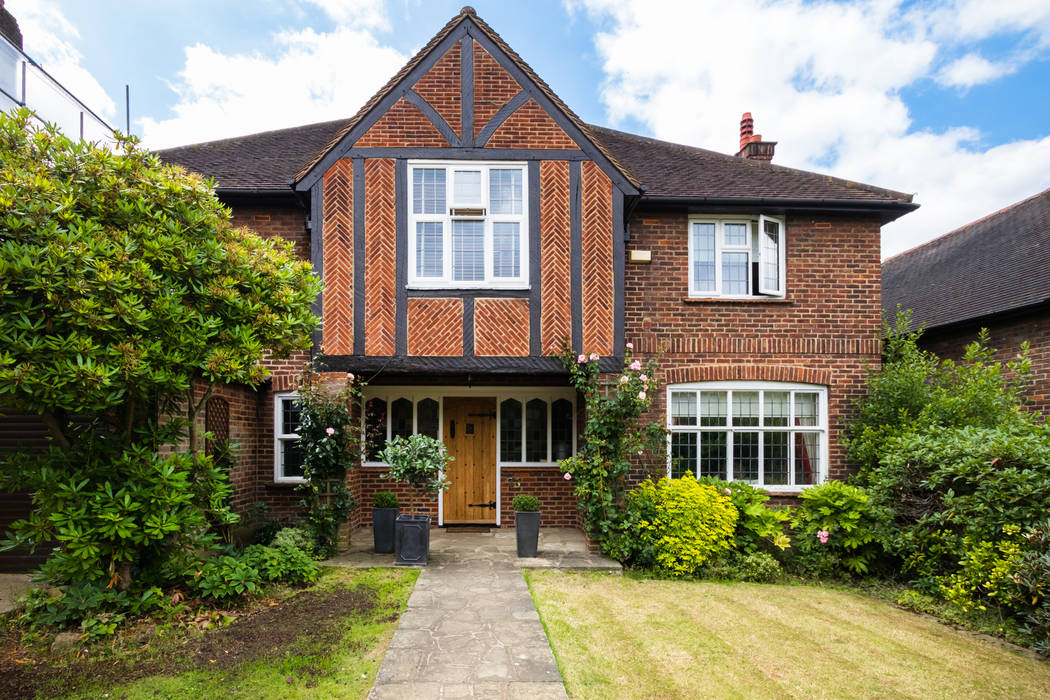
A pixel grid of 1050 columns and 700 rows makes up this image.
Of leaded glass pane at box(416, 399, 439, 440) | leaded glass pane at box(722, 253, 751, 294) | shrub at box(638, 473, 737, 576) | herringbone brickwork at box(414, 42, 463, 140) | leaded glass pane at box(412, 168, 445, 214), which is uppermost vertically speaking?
herringbone brickwork at box(414, 42, 463, 140)

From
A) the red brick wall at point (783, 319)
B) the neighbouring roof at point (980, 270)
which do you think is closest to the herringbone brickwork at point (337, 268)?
the red brick wall at point (783, 319)

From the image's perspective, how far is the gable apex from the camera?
822cm

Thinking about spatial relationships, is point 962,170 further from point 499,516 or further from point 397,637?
point 397,637

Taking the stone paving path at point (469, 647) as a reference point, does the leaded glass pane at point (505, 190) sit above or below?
above

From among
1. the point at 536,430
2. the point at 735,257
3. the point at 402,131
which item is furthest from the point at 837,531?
the point at 402,131

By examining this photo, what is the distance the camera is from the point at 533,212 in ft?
26.9

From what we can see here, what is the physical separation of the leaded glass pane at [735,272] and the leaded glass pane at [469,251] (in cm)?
401

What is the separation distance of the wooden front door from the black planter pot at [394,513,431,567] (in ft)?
8.65

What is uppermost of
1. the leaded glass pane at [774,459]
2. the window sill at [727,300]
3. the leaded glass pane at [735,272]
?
the leaded glass pane at [735,272]

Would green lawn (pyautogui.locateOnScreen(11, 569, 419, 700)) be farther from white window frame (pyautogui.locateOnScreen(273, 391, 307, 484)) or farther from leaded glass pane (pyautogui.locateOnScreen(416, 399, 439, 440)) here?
leaded glass pane (pyautogui.locateOnScreen(416, 399, 439, 440))

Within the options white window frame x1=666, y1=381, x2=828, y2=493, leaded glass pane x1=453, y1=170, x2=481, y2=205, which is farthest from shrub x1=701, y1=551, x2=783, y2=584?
leaded glass pane x1=453, y1=170, x2=481, y2=205

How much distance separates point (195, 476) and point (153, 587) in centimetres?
108

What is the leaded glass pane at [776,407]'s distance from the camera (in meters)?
9.02

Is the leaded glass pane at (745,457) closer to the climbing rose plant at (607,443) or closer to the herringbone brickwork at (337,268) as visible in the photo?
the climbing rose plant at (607,443)
